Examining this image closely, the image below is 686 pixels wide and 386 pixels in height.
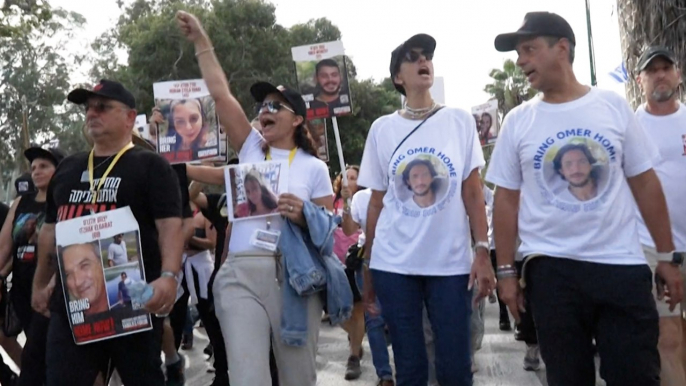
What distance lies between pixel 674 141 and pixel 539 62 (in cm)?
190

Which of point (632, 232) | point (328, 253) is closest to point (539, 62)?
point (632, 232)

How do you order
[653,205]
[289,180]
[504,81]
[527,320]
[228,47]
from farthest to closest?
1. [504,81]
2. [228,47]
3. [527,320]
4. [289,180]
5. [653,205]

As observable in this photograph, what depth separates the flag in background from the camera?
10116 mm

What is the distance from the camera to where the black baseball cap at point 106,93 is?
487 cm

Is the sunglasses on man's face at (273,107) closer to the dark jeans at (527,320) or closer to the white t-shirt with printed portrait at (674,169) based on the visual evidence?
the dark jeans at (527,320)

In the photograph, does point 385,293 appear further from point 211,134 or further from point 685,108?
point 211,134

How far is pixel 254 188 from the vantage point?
17.1ft

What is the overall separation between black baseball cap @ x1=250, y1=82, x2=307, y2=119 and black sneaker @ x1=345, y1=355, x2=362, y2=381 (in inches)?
147

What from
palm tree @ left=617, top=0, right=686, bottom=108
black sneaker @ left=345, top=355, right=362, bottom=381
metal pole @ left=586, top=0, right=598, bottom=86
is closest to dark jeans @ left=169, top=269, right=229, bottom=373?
black sneaker @ left=345, top=355, right=362, bottom=381

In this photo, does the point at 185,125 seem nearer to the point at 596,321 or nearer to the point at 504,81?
the point at 596,321

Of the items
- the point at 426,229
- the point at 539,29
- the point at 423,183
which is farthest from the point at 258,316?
the point at 539,29

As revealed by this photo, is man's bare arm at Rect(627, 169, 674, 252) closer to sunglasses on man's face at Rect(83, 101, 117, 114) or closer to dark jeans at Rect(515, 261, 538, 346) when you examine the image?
dark jeans at Rect(515, 261, 538, 346)

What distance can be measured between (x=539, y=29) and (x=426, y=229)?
117cm

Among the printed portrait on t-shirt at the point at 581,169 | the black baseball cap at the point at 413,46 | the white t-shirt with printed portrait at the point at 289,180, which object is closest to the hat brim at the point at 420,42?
the black baseball cap at the point at 413,46
